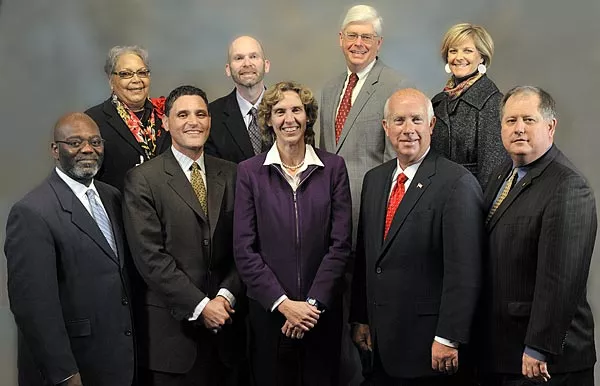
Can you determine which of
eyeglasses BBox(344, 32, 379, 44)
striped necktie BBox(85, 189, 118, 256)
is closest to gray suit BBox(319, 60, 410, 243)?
eyeglasses BBox(344, 32, 379, 44)

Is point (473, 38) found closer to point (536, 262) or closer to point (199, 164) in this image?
point (536, 262)

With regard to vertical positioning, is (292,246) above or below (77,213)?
below

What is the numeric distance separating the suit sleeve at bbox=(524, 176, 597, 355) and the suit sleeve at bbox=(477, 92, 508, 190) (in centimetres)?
81

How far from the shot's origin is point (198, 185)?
373 cm

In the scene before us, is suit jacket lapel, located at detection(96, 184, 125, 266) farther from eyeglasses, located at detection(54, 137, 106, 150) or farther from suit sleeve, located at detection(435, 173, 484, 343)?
suit sleeve, located at detection(435, 173, 484, 343)

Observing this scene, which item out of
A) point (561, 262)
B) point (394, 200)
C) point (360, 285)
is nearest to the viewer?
point (561, 262)

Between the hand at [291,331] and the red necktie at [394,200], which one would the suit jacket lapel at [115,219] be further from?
the red necktie at [394,200]

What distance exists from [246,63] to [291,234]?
120cm

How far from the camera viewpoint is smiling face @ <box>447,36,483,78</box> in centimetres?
389

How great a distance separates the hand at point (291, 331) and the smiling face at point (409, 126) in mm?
863

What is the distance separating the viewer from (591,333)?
3117 mm

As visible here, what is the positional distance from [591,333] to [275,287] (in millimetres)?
1308

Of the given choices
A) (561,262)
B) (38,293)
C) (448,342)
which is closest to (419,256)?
(448,342)

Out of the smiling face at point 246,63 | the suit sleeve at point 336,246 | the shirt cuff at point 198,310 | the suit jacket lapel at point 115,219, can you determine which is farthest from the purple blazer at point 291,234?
the smiling face at point 246,63
